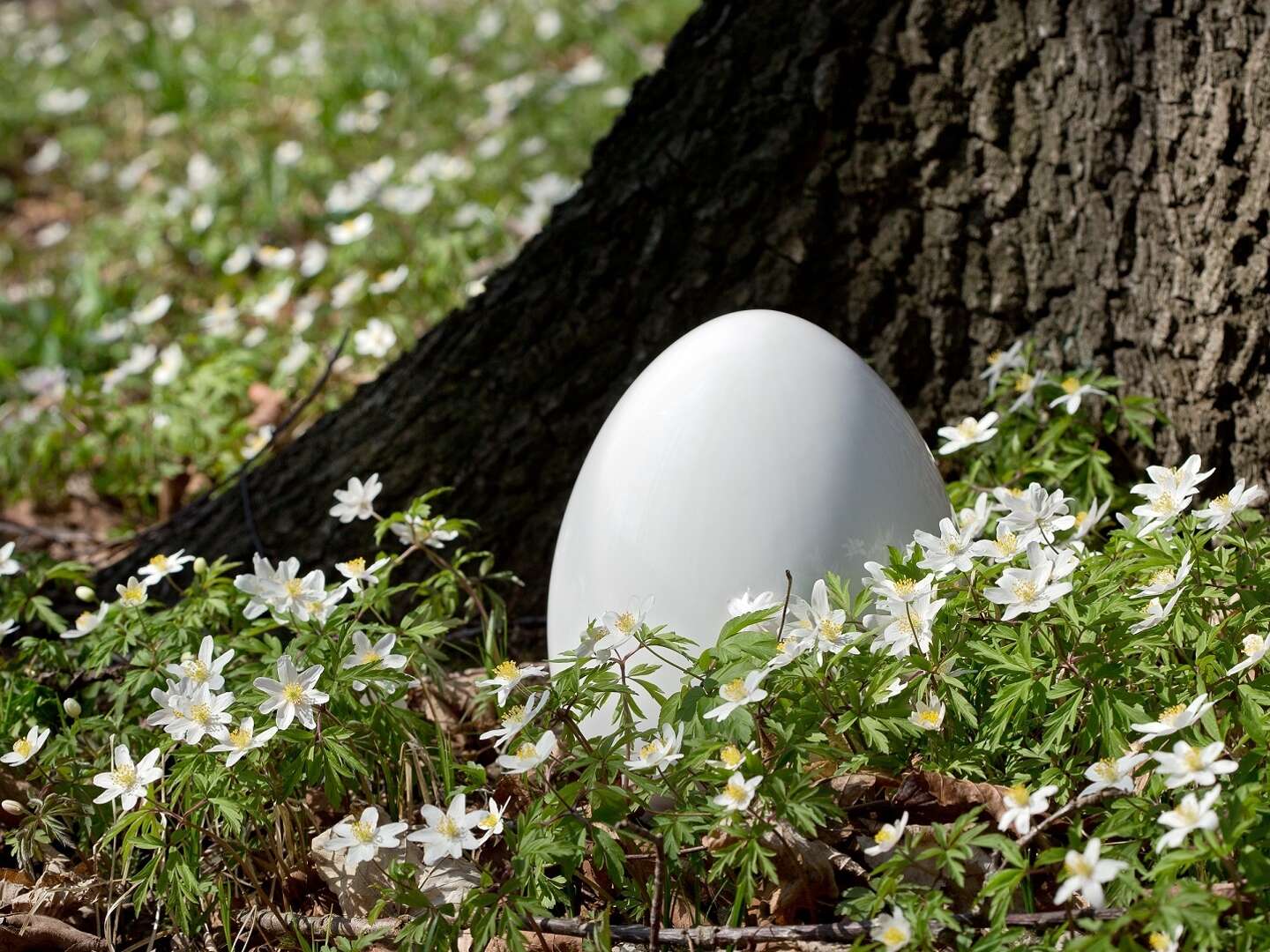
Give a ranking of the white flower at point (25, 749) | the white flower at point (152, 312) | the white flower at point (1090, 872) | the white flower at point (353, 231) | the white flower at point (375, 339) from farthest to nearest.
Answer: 1. the white flower at point (353, 231)
2. the white flower at point (152, 312)
3. the white flower at point (375, 339)
4. the white flower at point (25, 749)
5. the white flower at point (1090, 872)

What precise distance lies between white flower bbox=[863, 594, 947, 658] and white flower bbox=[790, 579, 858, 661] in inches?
2.2

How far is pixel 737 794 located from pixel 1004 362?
4.57 feet

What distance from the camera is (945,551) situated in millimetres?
1915

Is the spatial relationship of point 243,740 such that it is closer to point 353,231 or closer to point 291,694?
point 291,694

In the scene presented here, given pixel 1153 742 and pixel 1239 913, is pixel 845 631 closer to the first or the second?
pixel 1153 742

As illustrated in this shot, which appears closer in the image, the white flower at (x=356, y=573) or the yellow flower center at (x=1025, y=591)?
the yellow flower center at (x=1025, y=591)

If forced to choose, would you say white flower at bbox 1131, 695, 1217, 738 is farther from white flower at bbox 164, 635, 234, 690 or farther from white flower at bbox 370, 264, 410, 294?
white flower at bbox 370, 264, 410, 294

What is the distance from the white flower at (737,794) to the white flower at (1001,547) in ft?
1.60

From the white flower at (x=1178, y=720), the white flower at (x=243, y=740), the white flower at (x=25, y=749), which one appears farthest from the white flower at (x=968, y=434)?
the white flower at (x=25, y=749)

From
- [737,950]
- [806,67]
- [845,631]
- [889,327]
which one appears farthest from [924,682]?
[806,67]

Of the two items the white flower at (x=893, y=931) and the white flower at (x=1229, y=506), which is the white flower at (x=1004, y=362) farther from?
the white flower at (x=893, y=931)

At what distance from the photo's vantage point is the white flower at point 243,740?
1.91m

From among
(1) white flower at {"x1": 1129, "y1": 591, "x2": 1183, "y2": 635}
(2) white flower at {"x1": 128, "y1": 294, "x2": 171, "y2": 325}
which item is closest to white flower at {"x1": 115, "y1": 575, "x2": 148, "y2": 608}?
(1) white flower at {"x1": 1129, "y1": 591, "x2": 1183, "y2": 635}

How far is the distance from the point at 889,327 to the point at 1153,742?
4.33 feet
